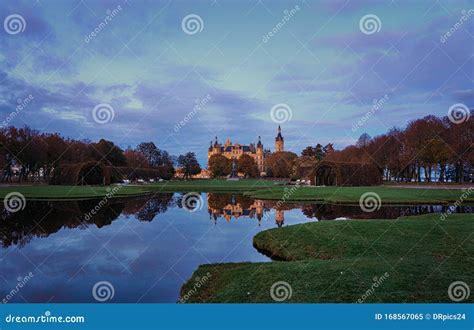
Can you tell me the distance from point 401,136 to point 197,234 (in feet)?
167

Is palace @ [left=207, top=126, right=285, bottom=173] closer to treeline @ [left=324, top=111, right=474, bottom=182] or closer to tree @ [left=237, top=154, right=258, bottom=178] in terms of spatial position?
tree @ [left=237, top=154, right=258, bottom=178]

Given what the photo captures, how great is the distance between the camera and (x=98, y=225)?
1761 centimetres

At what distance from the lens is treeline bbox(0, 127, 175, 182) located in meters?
47.6

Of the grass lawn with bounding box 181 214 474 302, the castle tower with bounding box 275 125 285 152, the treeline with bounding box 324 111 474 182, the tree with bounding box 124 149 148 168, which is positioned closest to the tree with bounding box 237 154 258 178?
the tree with bounding box 124 149 148 168

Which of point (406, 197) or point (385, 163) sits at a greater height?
point (385, 163)

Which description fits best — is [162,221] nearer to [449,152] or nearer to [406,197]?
[406,197]

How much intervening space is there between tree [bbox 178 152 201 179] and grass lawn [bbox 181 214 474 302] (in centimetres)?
8260

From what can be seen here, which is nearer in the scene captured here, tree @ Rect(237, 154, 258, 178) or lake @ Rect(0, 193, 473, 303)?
lake @ Rect(0, 193, 473, 303)

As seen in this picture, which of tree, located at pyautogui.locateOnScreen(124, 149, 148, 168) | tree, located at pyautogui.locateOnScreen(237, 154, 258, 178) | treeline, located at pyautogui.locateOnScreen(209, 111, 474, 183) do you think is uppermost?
treeline, located at pyautogui.locateOnScreen(209, 111, 474, 183)

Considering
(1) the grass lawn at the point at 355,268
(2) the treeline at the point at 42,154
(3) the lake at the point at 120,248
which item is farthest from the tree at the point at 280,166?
(1) the grass lawn at the point at 355,268

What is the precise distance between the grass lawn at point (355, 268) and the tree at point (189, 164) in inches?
3252

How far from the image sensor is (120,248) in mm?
12641

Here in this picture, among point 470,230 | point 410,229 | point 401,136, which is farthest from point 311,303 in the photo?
point 401,136

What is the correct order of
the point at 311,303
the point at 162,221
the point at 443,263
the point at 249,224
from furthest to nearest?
1. the point at 162,221
2. the point at 249,224
3. the point at 443,263
4. the point at 311,303
